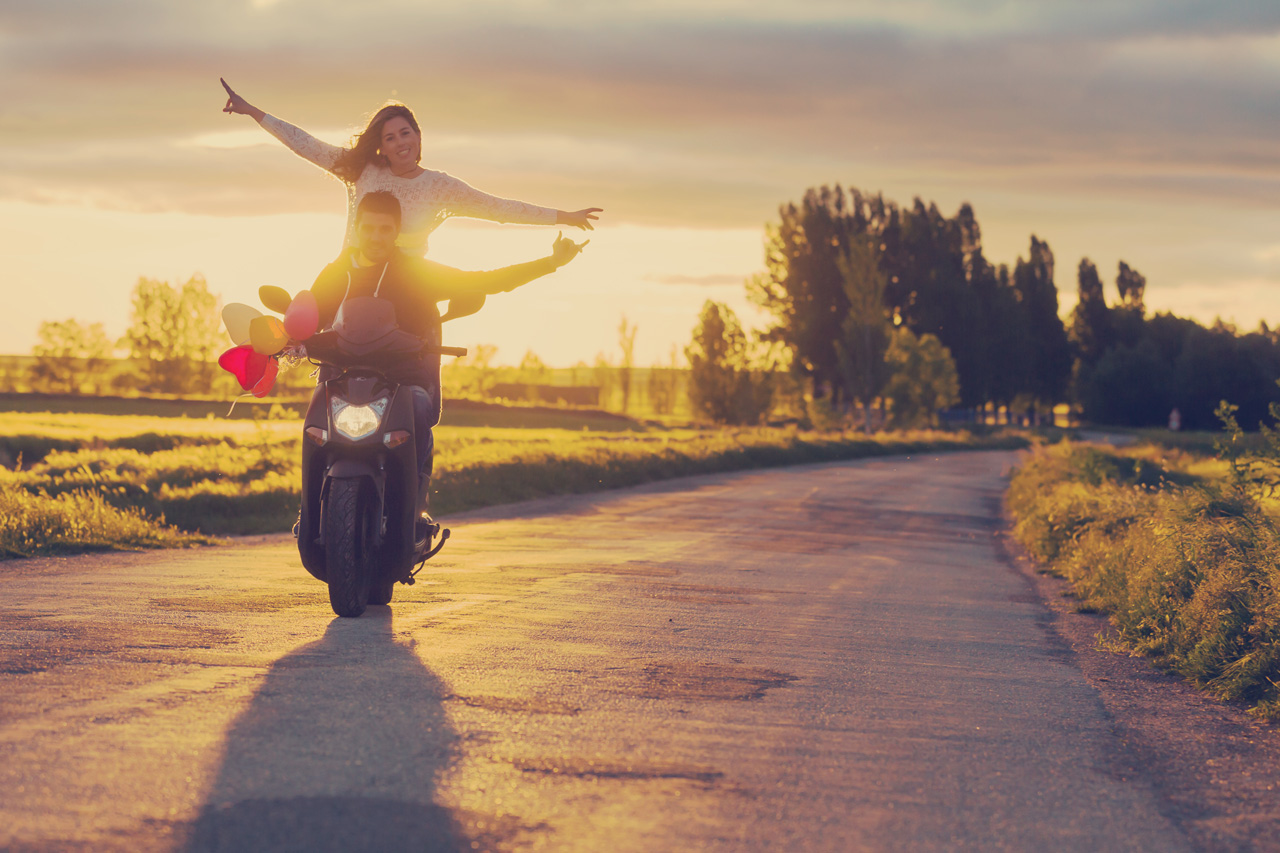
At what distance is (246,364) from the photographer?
20.8ft

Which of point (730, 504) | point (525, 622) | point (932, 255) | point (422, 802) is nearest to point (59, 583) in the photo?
point (525, 622)

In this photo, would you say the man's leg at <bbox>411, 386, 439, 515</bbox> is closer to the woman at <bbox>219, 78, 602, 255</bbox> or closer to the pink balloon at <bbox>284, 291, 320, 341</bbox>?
the pink balloon at <bbox>284, 291, 320, 341</bbox>

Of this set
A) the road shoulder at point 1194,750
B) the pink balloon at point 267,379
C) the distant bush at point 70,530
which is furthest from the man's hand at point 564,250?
the distant bush at point 70,530

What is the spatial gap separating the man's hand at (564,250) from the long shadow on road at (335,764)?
8.19 feet

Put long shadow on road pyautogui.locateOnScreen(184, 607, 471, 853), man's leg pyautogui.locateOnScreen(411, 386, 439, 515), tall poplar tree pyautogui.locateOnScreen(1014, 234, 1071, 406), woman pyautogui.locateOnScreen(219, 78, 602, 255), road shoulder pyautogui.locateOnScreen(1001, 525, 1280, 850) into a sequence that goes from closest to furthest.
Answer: long shadow on road pyautogui.locateOnScreen(184, 607, 471, 853), road shoulder pyautogui.locateOnScreen(1001, 525, 1280, 850), man's leg pyautogui.locateOnScreen(411, 386, 439, 515), woman pyautogui.locateOnScreen(219, 78, 602, 255), tall poplar tree pyautogui.locateOnScreen(1014, 234, 1071, 406)

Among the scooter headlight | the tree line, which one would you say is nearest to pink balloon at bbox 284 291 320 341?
the scooter headlight

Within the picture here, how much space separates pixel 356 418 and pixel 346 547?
25.1 inches

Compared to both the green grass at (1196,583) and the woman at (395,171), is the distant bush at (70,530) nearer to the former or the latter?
the woman at (395,171)

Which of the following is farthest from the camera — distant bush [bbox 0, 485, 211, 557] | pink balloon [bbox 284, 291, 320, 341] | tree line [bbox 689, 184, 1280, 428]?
tree line [bbox 689, 184, 1280, 428]

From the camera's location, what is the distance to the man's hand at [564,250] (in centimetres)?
677

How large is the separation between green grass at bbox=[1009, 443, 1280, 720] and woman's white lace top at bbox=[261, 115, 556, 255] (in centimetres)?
440

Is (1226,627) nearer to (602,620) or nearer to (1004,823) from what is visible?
(602,620)

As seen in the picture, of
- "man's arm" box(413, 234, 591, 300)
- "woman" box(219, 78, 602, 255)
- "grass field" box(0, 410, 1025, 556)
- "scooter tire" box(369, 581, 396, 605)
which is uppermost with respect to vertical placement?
"woman" box(219, 78, 602, 255)

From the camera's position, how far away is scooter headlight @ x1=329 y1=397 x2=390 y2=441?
6.10 metres
